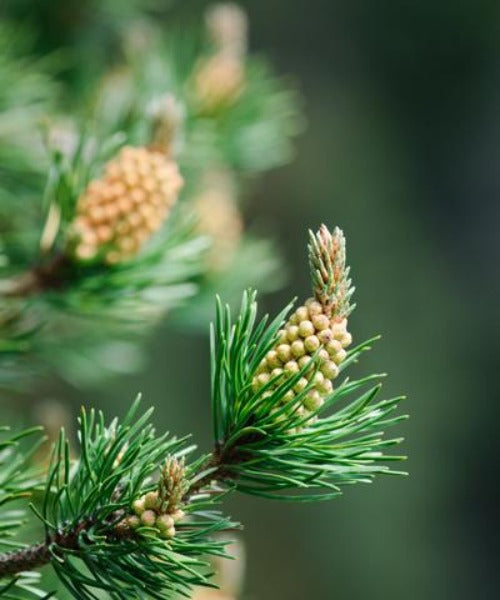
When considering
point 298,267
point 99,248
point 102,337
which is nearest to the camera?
point 99,248

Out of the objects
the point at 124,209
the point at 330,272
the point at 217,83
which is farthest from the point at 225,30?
the point at 330,272

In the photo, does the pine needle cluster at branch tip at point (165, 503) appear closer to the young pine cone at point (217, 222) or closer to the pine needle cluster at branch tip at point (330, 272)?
the pine needle cluster at branch tip at point (330, 272)

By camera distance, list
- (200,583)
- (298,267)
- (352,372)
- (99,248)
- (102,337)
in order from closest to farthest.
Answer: (200,583) → (99,248) → (102,337) → (352,372) → (298,267)

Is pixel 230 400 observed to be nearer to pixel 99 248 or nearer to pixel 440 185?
pixel 99 248

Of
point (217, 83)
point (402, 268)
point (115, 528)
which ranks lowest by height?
point (115, 528)

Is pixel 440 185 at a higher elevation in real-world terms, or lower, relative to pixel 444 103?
lower

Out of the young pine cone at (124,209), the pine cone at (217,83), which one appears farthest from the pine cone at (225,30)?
the young pine cone at (124,209)

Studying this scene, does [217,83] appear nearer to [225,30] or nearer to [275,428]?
[225,30]

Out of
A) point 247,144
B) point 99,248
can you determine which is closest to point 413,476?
point 247,144
